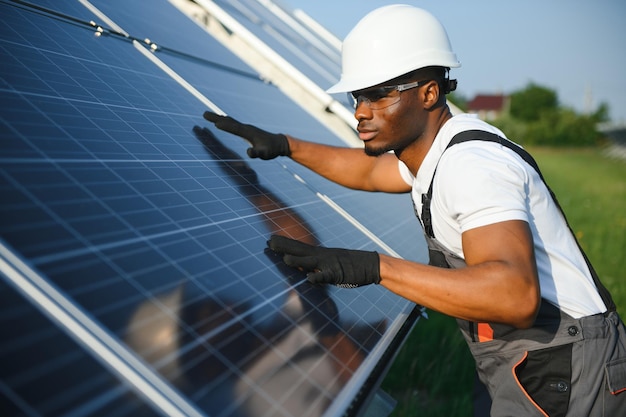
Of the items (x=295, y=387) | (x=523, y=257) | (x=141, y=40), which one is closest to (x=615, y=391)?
(x=523, y=257)

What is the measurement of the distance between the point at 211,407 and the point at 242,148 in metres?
1.98

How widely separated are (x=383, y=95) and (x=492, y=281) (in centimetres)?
107

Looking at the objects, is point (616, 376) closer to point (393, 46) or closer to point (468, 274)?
point (468, 274)

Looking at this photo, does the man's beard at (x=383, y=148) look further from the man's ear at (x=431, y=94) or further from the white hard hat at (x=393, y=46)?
the white hard hat at (x=393, y=46)

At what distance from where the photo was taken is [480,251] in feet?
6.55

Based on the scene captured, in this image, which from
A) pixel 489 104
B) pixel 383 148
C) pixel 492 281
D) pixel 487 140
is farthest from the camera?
pixel 489 104

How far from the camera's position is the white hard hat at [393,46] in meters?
2.54

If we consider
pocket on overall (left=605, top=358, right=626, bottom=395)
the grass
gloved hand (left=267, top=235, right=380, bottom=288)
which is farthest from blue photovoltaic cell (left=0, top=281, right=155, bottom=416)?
the grass

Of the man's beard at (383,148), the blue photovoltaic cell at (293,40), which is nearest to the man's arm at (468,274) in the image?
the man's beard at (383,148)

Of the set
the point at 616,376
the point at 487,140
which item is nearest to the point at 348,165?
the point at 487,140

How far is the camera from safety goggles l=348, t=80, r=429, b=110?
8.39 feet

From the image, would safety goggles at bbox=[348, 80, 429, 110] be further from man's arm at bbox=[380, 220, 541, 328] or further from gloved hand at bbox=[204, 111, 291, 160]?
man's arm at bbox=[380, 220, 541, 328]

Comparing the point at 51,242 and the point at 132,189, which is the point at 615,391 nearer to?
the point at 132,189

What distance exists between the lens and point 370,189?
3615 mm
